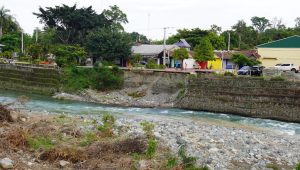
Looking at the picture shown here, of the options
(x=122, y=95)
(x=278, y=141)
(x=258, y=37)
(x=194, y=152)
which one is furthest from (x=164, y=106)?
(x=258, y=37)

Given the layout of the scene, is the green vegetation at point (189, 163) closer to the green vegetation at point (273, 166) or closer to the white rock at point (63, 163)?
the green vegetation at point (273, 166)

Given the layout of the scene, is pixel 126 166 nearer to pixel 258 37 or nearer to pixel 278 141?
pixel 278 141

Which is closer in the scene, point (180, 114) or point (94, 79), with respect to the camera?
point (180, 114)

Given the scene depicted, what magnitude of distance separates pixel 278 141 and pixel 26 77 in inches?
1707

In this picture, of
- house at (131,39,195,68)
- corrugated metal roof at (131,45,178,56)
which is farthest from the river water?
corrugated metal roof at (131,45,178,56)

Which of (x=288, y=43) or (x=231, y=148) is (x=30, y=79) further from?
(x=231, y=148)

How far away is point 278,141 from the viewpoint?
25.4 m

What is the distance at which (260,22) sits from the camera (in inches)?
4850

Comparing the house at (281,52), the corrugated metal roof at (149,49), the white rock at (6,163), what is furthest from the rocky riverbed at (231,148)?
the corrugated metal roof at (149,49)

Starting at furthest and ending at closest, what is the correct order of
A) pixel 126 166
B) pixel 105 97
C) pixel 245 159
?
pixel 105 97
pixel 245 159
pixel 126 166

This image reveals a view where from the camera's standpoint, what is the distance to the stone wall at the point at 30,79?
5712 cm

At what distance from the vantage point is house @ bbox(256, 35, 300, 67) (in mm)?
61031

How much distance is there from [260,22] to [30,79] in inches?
3154

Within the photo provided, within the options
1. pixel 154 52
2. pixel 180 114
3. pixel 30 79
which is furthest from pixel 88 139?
pixel 154 52
